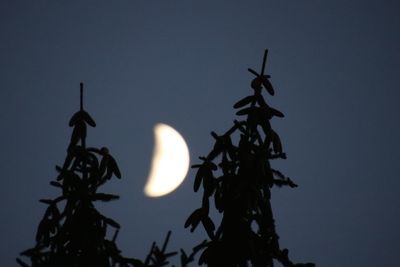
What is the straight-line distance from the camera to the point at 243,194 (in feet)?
18.7

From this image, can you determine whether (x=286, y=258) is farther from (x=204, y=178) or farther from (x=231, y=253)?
(x=204, y=178)

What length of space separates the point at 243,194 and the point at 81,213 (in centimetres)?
249

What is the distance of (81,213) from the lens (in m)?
6.23

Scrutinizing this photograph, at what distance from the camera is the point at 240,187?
5664mm

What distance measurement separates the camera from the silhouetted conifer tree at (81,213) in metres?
5.93

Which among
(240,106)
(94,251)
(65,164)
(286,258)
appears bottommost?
(286,258)

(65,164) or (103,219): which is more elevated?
(65,164)

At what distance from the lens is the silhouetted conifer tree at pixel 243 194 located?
582cm

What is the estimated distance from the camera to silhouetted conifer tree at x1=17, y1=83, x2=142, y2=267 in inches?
233

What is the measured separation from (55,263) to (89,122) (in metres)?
2.13

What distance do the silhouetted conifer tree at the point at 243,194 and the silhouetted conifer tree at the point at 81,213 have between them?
1308 mm

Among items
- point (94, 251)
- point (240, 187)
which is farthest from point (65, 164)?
point (240, 187)

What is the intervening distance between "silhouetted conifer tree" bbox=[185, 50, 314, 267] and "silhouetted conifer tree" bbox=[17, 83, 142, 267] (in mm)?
1308

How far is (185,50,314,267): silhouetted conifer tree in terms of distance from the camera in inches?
229
